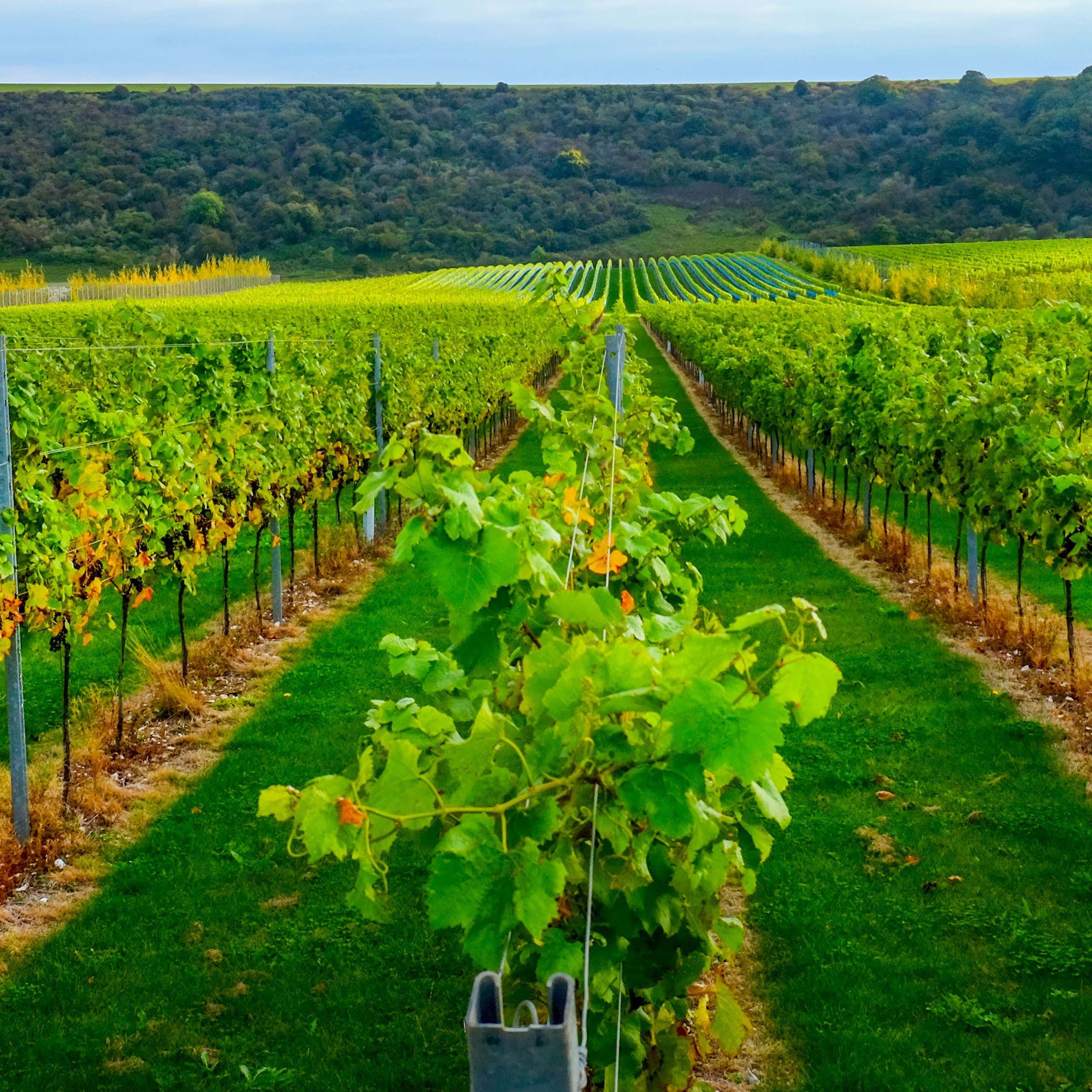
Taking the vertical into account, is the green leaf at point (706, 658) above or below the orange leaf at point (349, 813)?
above

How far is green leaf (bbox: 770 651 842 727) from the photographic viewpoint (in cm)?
228

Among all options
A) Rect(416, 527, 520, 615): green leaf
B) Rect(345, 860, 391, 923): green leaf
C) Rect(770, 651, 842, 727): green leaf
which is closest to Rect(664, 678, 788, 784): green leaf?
Rect(770, 651, 842, 727): green leaf

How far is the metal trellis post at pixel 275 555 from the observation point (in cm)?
1067

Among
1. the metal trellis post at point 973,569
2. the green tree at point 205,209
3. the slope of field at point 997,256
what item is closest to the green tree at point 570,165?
the green tree at point 205,209

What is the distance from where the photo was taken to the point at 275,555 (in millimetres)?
10930

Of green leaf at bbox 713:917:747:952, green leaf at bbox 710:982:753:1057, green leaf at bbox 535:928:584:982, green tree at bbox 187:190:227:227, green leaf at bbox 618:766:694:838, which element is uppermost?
green tree at bbox 187:190:227:227

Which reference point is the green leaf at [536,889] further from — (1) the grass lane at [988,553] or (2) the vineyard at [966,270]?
(2) the vineyard at [966,270]

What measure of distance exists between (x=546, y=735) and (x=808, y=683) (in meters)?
0.55

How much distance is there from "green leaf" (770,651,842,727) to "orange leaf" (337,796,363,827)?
2.79ft

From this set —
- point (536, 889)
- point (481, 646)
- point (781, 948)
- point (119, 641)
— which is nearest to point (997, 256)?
point (119, 641)

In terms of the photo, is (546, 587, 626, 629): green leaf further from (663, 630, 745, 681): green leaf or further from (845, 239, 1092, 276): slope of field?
(845, 239, 1092, 276): slope of field

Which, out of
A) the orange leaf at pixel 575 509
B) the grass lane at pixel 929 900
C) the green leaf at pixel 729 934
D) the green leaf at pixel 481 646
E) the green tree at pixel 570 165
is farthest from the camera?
the green tree at pixel 570 165

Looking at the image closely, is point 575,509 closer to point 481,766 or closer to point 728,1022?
point 728,1022

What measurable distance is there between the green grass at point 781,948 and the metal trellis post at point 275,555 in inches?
105
